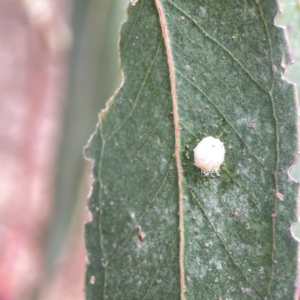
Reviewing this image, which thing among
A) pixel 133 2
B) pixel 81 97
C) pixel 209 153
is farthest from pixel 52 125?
pixel 209 153

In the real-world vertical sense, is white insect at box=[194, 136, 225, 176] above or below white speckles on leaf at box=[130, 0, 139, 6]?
below

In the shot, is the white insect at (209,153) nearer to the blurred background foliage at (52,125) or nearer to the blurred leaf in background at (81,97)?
the blurred background foliage at (52,125)

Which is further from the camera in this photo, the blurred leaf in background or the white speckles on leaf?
the blurred leaf in background

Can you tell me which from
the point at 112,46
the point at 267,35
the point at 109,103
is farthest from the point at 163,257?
the point at 112,46

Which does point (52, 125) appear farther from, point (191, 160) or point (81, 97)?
point (191, 160)

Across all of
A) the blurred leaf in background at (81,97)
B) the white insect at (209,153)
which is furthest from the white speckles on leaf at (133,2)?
the blurred leaf in background at (81,97)

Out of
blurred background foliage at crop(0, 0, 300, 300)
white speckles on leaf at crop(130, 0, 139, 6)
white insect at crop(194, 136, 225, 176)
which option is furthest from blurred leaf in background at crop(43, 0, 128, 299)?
white insect at crop(194, 136, 225, 176)

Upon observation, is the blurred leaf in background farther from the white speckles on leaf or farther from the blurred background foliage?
the white speckles on leaf
